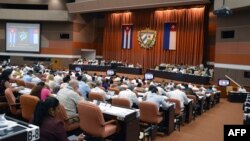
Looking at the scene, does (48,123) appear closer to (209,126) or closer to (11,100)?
(11,100)

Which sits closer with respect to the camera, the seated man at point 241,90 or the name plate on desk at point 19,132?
the name plate on desk at point 19,132

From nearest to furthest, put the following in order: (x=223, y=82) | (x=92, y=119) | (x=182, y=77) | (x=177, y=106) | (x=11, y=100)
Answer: (x=92, y=119), (x=11, y=100), (x=177, y=106), (x=223, y=82), (x=182, y=77)

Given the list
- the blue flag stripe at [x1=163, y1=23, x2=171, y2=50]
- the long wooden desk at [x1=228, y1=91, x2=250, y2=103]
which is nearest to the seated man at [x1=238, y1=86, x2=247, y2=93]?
the long wooden desk at [x1=228, y1=91, x2=250, y2=103]

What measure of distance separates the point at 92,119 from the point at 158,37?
18.2 metres

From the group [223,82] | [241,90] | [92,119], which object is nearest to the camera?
[92,119]

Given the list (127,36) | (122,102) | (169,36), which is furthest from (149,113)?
Result: (127,36)

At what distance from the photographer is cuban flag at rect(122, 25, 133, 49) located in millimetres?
24172

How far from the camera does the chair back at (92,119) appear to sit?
4670mm

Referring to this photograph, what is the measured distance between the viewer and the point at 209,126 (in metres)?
8.34

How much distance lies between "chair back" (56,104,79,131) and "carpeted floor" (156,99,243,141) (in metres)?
2.33

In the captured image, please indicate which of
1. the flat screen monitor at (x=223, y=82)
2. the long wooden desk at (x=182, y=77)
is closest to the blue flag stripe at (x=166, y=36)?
the long wooden desk at (x=182, y=77)

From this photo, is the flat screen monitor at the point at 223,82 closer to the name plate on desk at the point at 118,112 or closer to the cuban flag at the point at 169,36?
the cuban flag at the point at 169,36

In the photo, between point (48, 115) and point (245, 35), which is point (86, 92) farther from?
point (245, 35)

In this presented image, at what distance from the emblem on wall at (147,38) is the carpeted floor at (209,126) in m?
11.6
